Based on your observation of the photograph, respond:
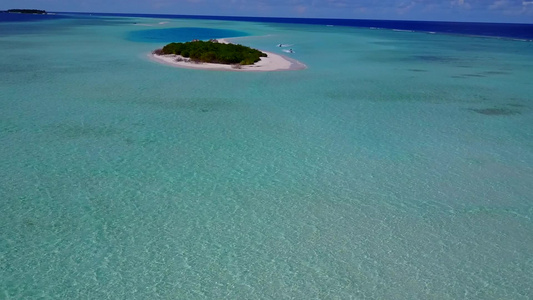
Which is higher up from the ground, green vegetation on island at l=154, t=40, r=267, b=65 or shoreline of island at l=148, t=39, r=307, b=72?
green vegetation on island at l=154, t=40, r=267, b=65

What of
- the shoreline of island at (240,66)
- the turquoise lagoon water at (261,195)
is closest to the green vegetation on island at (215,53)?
the shoreline of island at (240,66)

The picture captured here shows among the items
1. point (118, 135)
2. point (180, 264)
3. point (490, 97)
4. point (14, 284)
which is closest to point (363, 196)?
point (180, 264)

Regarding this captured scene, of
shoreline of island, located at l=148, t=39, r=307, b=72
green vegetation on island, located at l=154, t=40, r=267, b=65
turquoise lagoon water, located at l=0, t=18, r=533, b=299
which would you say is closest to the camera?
turquoise lagoon water, located at l=0, t=18, r=533, b=299

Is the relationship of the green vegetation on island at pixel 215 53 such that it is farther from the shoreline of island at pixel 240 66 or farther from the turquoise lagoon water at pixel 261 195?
the turquoise lagoon water at pixel 261 195

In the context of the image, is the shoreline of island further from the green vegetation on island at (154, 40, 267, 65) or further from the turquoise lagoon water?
the turquoise lagoon water

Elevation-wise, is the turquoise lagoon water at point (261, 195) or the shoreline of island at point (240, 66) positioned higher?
the shoreline of island at point (240, 66)

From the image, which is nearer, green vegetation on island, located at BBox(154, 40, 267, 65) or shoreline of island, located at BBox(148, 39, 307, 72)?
shoreline of island, located at BBox(148, 39, 307, 72)

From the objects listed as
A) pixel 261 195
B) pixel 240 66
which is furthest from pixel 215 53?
pixel 261 195

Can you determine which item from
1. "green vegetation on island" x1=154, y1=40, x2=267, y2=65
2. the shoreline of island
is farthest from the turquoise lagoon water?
"green vegetation on island" x1=154, y1=40, x2=267, y2=65
